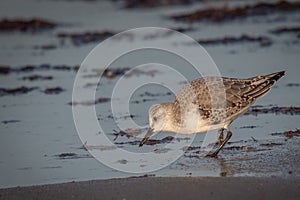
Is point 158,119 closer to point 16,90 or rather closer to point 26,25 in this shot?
point 16,90

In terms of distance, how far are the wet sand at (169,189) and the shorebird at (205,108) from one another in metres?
1.22

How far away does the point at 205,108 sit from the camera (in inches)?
332

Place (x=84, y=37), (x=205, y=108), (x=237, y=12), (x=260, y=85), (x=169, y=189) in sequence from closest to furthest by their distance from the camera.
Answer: (x=169, y=189)
(x=205, y=108)
(x=260, y=85)
(x=84, y=37)
(x=237, y=12)

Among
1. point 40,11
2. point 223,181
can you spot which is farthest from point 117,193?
point 40,11

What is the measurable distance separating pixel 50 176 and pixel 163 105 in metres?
1.64

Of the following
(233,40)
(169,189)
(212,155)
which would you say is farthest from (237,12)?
(169,189)

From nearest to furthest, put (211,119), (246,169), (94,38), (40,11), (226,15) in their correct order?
(246,169) → (211,119) → (94,38) → (226,15) → (40,11)

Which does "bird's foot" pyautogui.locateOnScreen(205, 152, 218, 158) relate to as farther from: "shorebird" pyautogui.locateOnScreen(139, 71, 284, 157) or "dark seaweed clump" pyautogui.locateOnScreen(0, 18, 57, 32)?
"dark seaweed clump" pyautogui.locateOnScreen(0, 18, 57, 32)

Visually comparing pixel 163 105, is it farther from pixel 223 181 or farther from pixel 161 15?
pixel 161 15

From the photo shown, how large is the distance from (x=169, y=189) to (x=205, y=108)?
Result: 1655 millimetres

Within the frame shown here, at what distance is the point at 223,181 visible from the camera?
7148mm

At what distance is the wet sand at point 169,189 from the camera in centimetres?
676

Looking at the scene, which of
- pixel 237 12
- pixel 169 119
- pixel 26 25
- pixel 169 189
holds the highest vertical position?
pixel 237 12

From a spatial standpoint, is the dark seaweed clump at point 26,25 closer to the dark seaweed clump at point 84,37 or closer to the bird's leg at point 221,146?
the dark seaweed clump at point 84,37
